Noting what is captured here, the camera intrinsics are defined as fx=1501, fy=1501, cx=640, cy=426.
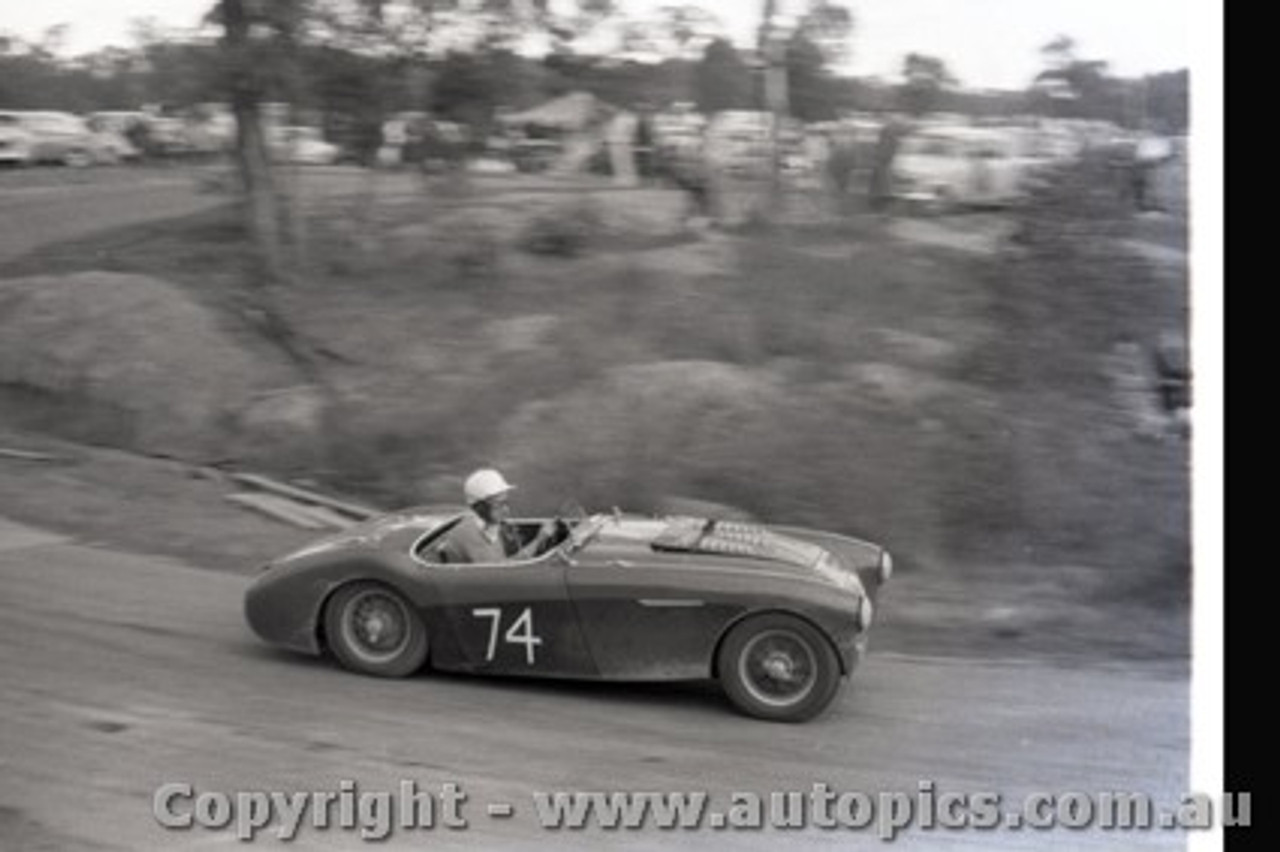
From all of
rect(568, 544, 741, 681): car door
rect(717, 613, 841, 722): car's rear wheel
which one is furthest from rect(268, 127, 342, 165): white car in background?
rect(717, 613, 841, 722): car's rear wheel

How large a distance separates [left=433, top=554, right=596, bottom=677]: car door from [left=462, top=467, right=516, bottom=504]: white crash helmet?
35 cm

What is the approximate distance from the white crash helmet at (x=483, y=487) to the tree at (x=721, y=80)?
1.64 meters

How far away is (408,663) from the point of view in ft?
17.6

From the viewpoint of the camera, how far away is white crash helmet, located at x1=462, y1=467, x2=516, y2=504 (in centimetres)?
560

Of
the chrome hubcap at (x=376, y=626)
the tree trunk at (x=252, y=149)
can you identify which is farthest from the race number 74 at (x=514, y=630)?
the tree trunk at (x=252, y=149)

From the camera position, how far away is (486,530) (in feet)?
18.1

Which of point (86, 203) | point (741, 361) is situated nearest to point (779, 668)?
point (741, 361)

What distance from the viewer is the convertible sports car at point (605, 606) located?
5098 millimetres

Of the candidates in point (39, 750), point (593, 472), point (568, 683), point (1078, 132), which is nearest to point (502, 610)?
point (568, 683)

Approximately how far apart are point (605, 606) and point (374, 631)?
875mm

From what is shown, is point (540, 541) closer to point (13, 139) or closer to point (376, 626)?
point (376, 626)

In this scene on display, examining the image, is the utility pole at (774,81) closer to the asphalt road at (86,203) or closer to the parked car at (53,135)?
the asphalt road at (86,203)

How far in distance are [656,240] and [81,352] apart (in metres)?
2.38

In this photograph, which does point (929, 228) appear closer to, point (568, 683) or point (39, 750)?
point (568, 683)
